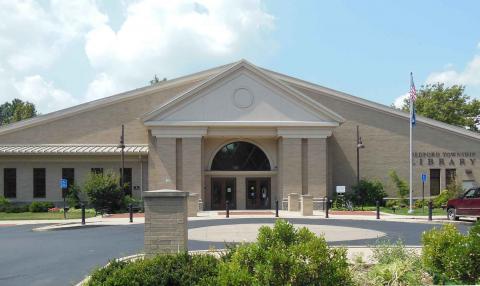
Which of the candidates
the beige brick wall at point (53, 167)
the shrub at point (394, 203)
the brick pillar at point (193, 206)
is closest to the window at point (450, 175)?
the shrub at point (394, 203)

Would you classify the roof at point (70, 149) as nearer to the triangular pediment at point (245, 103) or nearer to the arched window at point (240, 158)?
the triangular pediment at point (245, 103)

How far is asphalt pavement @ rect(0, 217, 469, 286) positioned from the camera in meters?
12.4

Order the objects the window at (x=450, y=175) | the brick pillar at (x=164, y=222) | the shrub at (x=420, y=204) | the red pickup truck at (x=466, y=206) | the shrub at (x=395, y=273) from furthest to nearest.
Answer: the window at (x=450, y=175) < the shrub at (x=420, y=204) < the red pickup truck at (x=466, y=206) < the brick pillar at (x=164, y=222) < the shrub at (x=395, y=273)

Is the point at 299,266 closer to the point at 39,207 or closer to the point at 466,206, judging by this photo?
the point at 466,206

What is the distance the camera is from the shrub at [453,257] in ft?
27.2

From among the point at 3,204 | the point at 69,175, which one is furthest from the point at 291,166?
the point at 3,204

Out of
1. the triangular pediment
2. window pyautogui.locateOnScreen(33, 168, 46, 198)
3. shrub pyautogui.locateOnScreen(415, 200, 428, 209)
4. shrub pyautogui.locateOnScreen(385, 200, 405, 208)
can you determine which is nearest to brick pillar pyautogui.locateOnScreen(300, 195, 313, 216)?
the triangular pediment

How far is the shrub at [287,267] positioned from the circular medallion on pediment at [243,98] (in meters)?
30.6

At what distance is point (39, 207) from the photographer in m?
38.4

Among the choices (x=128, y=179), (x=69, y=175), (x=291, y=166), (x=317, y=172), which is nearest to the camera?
(x=291, y=166)

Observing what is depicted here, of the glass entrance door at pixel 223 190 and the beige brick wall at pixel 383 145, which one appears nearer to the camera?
the glass entrance door at pixel 223 190

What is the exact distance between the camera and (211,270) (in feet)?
27.4

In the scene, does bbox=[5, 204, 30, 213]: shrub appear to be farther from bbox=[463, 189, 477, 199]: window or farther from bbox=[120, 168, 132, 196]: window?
bbox=[463, 189, 477, 199]: window

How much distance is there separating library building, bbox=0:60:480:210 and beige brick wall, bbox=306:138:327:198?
0.24 feet
